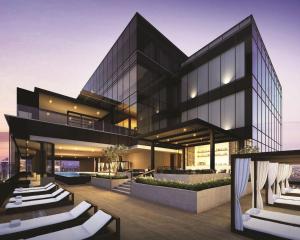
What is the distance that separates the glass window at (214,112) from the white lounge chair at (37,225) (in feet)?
67.9

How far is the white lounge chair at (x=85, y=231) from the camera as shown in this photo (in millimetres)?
5250

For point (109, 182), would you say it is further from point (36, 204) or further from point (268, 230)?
point (268, 230)

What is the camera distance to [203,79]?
1078 inches

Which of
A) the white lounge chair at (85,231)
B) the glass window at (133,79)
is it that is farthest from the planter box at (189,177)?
the glass window at (133,79)

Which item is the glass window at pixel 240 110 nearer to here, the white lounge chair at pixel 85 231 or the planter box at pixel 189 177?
the planter box at pixel 189 177

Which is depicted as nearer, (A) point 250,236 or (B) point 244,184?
(A) point 250,236

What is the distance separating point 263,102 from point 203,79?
8.04 metres

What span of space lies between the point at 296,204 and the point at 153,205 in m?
7.43

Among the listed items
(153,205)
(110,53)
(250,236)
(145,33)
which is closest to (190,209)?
(153,205)

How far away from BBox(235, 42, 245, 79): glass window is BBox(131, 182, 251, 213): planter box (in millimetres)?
15541

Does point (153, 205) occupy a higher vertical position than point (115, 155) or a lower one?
lower

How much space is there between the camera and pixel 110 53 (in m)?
36.1

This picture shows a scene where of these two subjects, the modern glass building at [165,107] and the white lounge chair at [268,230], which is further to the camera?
the modern glass building at [165,107]

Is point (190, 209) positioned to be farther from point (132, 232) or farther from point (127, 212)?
point (132, 232)
